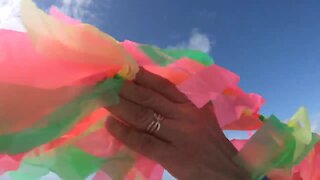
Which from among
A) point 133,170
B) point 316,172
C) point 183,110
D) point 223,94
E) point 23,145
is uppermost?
point 316,172

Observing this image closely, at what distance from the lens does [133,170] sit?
1.06 metres

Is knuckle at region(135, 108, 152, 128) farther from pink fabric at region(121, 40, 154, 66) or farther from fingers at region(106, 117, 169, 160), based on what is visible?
pink fabric at region(121, 40, 154, 66)

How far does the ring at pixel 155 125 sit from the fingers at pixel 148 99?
12mm

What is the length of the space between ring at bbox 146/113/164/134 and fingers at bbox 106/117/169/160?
0.05ft

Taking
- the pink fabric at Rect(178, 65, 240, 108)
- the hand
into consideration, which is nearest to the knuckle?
the hand

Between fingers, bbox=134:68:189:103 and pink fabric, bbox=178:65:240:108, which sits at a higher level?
pink fabric, bbox=178:65:240:108

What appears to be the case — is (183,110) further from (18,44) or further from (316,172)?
(316,172)

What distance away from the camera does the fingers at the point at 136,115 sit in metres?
0.88

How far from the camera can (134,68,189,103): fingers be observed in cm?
91

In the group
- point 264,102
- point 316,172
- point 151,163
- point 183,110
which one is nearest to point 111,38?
point 183,110

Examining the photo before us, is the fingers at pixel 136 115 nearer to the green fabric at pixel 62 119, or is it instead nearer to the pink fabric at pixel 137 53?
the green fabric at pixel 62 119

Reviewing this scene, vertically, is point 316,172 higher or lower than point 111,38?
higher

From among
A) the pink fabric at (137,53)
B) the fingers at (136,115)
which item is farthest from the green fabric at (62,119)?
the pink fabric at (137,53)

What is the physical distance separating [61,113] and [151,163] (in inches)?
12.8
